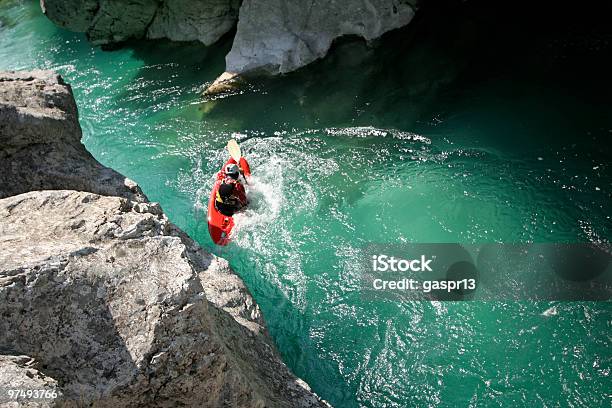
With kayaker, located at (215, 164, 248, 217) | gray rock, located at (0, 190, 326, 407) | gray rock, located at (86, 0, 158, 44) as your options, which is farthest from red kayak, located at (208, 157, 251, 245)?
gray rock, located at (86, 0, 158, 44)

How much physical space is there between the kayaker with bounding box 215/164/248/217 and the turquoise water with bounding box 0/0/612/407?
425 mm

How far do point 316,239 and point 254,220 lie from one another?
1.29 m

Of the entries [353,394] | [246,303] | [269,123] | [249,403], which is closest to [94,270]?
[249,403]

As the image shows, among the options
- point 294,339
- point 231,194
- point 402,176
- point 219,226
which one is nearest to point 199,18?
point 231,194

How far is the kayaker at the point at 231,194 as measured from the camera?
9.09 metres

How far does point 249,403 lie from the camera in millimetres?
4078

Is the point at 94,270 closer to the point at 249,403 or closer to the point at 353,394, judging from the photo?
the point at 249,403

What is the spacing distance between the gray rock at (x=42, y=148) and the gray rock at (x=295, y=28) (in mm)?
7804

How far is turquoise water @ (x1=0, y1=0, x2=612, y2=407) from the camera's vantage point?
22.2 ft

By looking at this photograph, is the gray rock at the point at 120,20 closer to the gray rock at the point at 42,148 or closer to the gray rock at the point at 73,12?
the gray rock at the point at 73,12

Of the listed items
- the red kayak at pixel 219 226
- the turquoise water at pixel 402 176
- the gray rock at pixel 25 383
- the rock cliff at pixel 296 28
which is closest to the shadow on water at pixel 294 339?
the turquoise water at pixel 402 176

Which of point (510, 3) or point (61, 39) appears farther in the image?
point (61, 39)

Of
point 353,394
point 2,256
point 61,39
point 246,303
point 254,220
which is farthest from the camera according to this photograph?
point 61,39

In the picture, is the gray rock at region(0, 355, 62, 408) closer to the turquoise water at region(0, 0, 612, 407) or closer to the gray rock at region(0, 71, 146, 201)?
the gray rock at region(0, 71, 146, 201)
